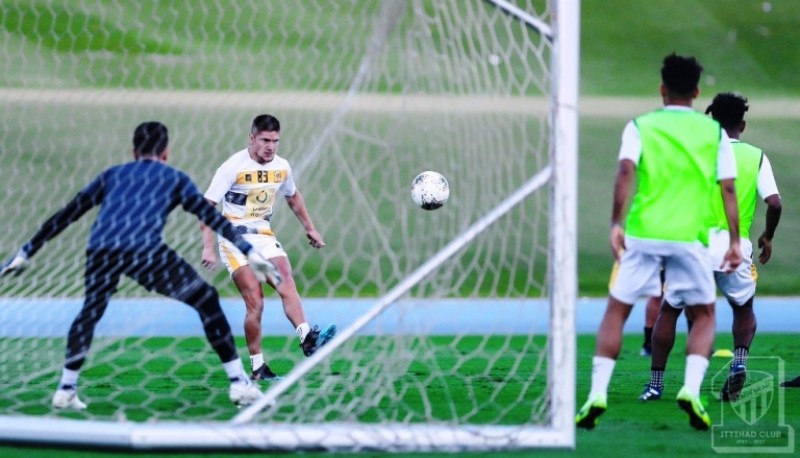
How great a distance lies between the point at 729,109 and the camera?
684 centimetres

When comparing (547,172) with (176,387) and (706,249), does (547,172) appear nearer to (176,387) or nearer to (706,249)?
(706,249)

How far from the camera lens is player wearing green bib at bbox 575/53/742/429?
5531 mm

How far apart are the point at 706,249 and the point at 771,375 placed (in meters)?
3.04

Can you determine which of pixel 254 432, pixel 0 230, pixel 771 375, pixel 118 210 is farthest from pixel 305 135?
pixel 254 432

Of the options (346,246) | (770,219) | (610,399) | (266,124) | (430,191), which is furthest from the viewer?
(346,246)

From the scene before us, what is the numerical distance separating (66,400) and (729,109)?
12.9 ft

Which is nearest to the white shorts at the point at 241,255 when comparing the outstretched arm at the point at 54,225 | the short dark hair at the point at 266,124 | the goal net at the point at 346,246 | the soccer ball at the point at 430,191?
the goal net at the point at 346,246

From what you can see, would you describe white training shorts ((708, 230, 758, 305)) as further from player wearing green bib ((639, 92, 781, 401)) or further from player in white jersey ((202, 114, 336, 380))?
player in white jersey ((202, 114, 336, 380))

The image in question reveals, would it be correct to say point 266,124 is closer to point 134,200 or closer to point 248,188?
point 248,188

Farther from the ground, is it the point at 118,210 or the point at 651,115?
the point at 651,115

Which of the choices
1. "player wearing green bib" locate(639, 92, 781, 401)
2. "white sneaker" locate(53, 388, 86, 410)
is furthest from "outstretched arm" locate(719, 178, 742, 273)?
"white sneaker" locate(53, 388, 86, 410)

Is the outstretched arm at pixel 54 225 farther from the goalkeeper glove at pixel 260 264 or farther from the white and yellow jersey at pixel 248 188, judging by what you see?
the white and yellow jersey at pixel 248 188

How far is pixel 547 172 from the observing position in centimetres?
518

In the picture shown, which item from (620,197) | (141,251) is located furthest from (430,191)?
(620,197)
